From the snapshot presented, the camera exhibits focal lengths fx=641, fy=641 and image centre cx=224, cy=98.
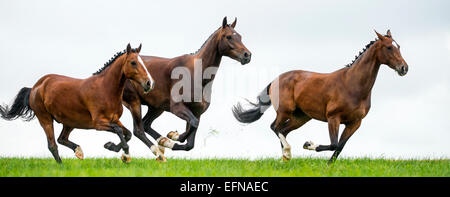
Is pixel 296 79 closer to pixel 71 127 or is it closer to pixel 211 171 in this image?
pixel 211 171

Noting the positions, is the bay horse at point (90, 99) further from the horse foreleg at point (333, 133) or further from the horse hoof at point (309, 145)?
the horse foreleg at point (333, 133)

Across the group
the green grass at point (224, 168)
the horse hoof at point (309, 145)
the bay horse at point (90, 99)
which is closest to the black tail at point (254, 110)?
the green grass at point (224, 168)

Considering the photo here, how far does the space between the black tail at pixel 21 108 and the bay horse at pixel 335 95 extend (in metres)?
4.78

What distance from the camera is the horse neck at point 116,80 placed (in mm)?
10688

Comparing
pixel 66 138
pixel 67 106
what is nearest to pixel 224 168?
pixel 67 106

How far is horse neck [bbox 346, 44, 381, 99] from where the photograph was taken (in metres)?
11.5

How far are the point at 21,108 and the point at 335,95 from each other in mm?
6011

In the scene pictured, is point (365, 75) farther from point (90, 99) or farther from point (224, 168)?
point (90, 99)

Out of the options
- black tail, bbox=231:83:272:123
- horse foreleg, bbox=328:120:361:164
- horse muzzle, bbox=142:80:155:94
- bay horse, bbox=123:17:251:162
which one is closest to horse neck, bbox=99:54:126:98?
horse muzzle, bbox=142:80:155:94

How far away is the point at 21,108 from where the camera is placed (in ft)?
40.8

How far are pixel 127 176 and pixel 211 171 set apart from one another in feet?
4.54

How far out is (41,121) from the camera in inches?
464

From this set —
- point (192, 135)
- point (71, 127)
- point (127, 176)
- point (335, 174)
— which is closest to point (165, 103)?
point (192, 135)
